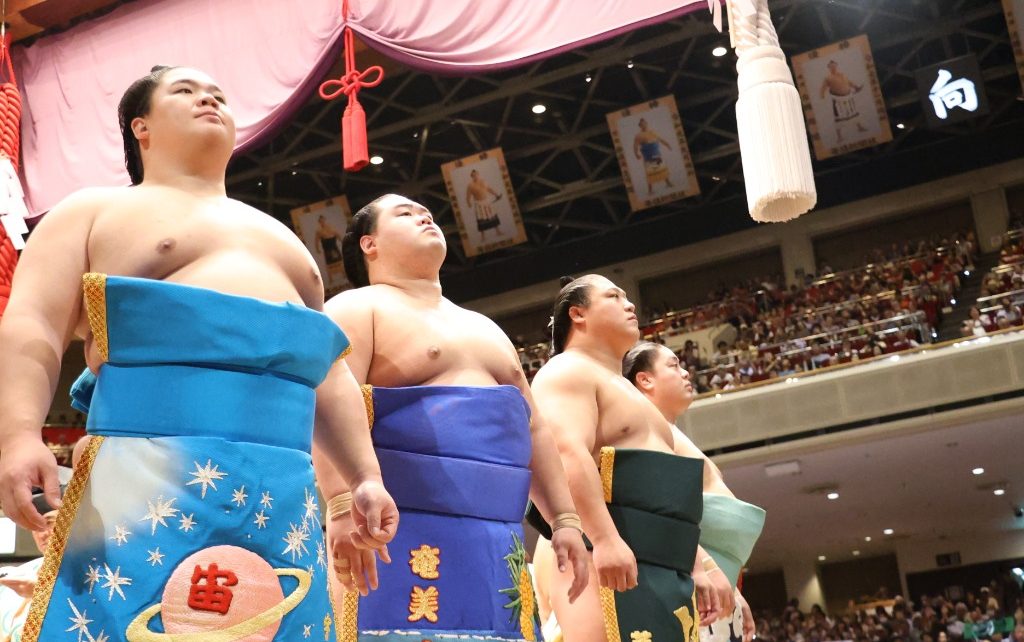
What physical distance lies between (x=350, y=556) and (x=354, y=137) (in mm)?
2267

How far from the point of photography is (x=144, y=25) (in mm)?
4168

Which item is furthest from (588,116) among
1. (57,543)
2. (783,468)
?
(57,543)

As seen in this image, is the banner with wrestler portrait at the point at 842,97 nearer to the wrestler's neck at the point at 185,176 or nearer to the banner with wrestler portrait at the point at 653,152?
the banner with wrestler portrait at the point at 653,152

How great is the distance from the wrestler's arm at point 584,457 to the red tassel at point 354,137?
53.6 inches

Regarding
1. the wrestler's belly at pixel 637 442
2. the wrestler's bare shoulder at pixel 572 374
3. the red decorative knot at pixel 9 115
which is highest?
the red decorative knot at pixel 9 115

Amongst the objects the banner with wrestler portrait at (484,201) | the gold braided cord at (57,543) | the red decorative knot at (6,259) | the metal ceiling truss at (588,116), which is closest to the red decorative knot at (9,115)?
the red decorative knot at (6,259)

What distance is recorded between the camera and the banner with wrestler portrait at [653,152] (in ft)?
40.5

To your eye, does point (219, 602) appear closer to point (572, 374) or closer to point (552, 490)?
point (552, 490)

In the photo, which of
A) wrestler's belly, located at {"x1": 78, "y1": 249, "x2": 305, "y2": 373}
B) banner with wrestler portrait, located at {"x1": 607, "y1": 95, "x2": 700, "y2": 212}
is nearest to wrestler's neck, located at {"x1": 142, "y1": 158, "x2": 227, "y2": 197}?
wrestler's belly, located at {"x1": 78, "y1": 249, "x2": 305, "y2": 373}

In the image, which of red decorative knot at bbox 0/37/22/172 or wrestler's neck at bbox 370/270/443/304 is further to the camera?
red decorative knot at bbox 0/37/22/172

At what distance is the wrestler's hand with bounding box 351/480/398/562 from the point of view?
153 cm

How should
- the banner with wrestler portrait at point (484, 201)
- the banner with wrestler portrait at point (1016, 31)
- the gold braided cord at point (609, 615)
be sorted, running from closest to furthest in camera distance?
the gold braided cord at point (609, 615), the banner with wrestler portrait at point (1016, 31), the banner with wrestler portrait at point (484, 201)

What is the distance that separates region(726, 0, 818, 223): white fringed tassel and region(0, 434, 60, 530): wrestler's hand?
1.64 metres

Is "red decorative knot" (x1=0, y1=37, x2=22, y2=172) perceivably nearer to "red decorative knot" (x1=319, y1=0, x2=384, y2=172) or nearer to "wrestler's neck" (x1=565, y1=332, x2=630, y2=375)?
"red decorative knot" (x1=319, y1=0, x2=384, y2=172)
